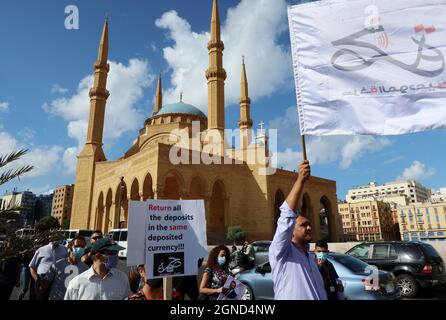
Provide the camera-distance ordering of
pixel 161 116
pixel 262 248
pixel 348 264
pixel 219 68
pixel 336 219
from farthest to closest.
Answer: pixel 161 116, pixel 336 219, pixel 219 68, pixel 262 248, pixel 348 264

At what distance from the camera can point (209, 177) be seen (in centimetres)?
2725

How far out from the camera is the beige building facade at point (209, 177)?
26500 millimetres

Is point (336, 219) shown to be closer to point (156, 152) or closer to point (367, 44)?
point (156, 152)

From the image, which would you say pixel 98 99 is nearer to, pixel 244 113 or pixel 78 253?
pixel 244 113

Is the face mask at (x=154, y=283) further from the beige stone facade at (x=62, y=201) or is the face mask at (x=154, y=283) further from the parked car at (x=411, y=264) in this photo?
the beige stone facade at (x=62, y=201)

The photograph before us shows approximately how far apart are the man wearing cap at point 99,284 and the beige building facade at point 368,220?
253 feet

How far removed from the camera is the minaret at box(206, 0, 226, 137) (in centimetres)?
3153

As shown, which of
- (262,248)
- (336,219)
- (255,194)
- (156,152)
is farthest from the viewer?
(336,219)

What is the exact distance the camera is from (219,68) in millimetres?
32375

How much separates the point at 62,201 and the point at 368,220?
7849cm

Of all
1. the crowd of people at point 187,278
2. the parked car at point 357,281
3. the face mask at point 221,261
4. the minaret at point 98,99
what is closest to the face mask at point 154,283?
the crowd of people at point 187,278

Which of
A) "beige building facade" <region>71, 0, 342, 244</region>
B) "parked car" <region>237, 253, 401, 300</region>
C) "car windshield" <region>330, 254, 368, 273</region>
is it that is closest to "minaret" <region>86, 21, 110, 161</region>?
"beige building facade" <region>71, 0, 342, 244</region>

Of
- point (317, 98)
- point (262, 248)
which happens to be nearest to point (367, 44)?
point (317, 98)

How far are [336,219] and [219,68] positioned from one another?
71.0 ft
